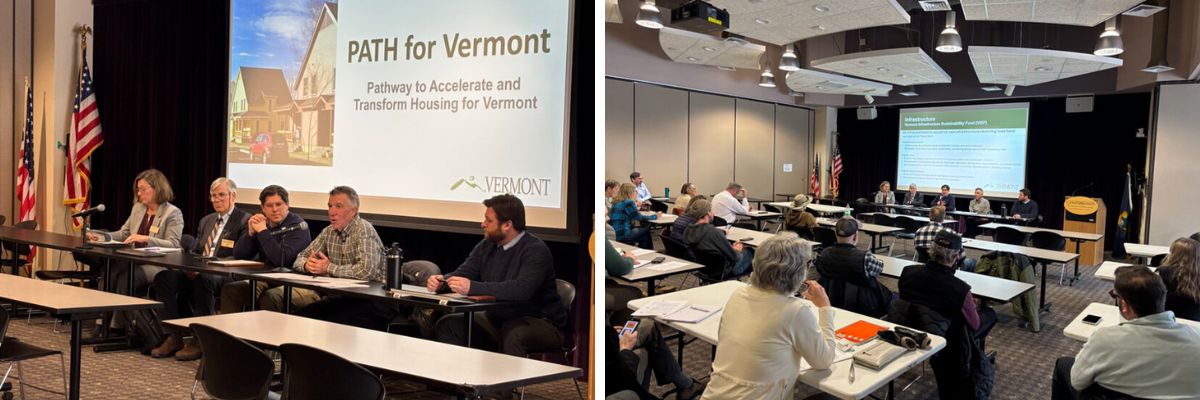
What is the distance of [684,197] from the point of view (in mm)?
2156

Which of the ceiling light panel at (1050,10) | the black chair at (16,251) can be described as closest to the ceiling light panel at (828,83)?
the ceiling light panel at (1050,10)

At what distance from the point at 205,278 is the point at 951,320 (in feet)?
18.0

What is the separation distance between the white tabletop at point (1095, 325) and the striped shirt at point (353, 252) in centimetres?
401

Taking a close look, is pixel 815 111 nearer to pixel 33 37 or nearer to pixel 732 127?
pixel 732 127

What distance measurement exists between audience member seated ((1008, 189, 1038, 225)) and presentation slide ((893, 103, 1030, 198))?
0.13 ft

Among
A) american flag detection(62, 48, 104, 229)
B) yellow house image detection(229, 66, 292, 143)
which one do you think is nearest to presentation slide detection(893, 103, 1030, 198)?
yellow house image detection(229, 66, 292, 143)

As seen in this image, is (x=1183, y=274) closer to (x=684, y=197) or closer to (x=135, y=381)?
(x=684, y=197)

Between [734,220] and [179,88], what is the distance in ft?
28.2

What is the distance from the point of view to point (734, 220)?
215 cm

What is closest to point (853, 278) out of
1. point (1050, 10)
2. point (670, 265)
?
point (670, 265)

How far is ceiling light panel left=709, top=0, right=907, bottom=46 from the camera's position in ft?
5.29

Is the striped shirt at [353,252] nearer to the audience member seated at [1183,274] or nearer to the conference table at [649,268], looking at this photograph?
the conference table at [649,268]

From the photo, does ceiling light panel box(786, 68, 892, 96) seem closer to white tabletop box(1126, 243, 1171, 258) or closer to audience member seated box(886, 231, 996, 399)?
white tabletop box(1126, 243, 1171, 258)

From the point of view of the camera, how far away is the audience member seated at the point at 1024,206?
1.91 metres
